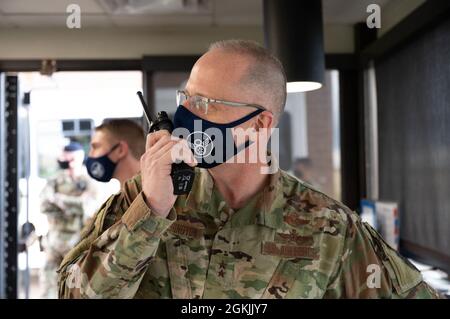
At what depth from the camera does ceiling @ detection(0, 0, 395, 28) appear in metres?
0.88

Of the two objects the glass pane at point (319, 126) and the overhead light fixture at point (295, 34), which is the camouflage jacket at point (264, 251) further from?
the glass pane at point (319, 126)

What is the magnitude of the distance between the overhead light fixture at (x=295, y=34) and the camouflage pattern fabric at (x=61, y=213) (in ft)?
3.21

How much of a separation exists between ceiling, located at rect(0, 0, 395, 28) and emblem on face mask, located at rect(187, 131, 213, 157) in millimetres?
387

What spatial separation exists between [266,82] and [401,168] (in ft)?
3.83

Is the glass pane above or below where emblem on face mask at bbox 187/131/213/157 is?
above

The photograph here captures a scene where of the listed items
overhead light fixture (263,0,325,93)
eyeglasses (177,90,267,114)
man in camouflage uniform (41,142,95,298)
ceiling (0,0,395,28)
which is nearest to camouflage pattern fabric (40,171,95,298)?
man in camouflage uniform (41,142,95,298)

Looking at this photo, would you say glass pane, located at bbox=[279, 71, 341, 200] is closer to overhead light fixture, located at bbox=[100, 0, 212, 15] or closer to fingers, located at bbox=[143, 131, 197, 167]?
overhead light fixture, located at bbox=[100, 0, 212, 15]

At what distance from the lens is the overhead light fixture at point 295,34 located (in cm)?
91

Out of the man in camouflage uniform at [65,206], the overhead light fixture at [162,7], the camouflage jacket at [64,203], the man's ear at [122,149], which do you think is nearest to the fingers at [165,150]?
the man's ear at [122,149]

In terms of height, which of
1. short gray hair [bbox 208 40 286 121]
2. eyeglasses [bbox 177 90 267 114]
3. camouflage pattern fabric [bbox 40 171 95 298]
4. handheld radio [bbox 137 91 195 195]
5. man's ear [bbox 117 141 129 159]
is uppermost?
short gray hair [bbox 208 40 286 121]

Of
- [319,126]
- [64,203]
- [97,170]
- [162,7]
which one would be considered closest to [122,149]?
[97,170]

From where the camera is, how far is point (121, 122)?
107cm

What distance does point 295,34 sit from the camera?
92 cm
